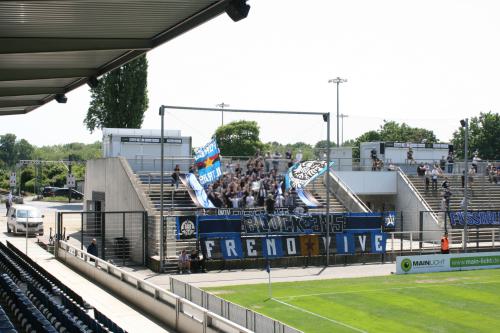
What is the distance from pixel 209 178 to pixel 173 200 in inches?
114

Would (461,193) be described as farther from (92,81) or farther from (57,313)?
(57,313)

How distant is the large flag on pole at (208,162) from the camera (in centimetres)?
3562

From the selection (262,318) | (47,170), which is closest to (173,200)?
(262,318)

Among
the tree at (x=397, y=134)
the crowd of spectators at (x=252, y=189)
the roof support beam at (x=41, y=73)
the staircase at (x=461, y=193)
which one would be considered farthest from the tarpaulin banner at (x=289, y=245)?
the tree at (x=397, y=134)

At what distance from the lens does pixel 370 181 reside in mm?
47469

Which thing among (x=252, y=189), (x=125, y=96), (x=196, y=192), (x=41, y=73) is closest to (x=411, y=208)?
(x=252, y=189)

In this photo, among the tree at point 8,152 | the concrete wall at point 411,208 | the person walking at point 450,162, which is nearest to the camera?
the concrete wall at point 411,208

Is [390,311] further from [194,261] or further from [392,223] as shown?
[392,223]

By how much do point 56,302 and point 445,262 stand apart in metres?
21.8

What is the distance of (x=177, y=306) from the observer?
55.1 feet

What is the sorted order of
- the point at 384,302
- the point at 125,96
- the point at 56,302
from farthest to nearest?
1. the point at 125,96
2. the point at 384,302
3. the point at 56,302

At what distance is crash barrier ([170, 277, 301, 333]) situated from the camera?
13500 mm

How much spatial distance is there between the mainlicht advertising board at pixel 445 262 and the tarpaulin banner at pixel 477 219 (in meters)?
5.38

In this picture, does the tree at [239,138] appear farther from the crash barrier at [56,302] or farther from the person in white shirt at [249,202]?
the crash barrier at [56,302]
